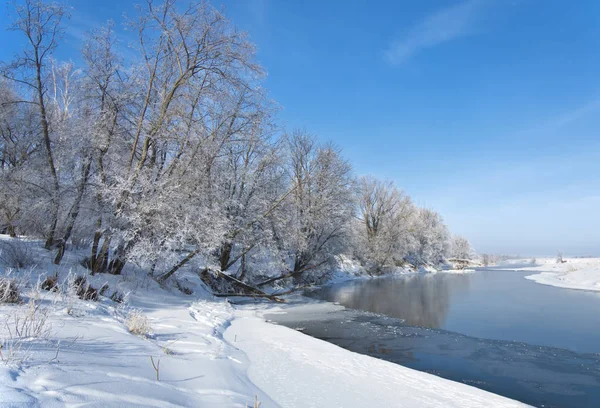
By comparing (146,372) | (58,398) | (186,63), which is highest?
(186,63)

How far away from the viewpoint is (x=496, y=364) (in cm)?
721

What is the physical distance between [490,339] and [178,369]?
866cm

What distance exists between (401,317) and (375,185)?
108ft

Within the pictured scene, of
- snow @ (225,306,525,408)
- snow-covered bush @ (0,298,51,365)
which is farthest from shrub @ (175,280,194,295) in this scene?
snow-covered bush @ (0,298,51,365)

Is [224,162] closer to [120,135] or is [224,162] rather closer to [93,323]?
[120,135]

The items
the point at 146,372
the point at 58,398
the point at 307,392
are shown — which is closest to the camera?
the point at 58,398

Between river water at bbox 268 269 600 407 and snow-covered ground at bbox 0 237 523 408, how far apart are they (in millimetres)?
1200

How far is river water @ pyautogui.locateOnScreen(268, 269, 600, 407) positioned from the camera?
Result: 6.23m

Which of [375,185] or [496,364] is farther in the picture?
[375,185]

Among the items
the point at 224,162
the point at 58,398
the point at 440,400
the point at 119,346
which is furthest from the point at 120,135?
the point at 440,400

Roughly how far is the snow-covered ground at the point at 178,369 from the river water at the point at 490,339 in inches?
47.3

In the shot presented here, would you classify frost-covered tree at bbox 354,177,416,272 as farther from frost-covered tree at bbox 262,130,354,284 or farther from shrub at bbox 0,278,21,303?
shrub at bbox 0,278,21,303

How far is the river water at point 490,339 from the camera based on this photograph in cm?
623

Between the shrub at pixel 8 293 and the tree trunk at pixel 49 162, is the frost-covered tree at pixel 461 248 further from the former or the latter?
the shrub at pixel 8 293
